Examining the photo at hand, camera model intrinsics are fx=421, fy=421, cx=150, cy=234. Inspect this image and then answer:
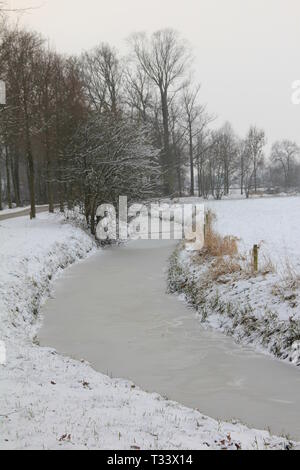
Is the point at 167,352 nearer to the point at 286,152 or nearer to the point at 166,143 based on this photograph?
the point at 166,143

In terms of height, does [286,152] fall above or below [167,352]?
above

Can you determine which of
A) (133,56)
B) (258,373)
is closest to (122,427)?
(258,373)

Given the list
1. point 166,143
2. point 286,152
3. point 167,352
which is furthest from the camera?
point 286,152

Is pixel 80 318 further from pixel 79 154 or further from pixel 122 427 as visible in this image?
pixel 79 154

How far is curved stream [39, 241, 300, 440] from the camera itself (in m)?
5.84

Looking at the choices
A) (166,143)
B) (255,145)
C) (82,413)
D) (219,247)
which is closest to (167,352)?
(82,413)

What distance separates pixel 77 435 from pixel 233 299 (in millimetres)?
5911

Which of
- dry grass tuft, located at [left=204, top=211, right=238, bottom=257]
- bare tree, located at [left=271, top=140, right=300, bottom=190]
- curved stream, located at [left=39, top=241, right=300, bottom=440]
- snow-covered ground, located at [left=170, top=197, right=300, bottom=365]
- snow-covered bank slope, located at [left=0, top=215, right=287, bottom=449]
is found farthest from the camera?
bare tree, located at [left=271, top=140, right=300, bottom=190]

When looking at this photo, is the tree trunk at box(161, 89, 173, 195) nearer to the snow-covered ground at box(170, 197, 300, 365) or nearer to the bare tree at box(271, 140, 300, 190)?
the snow-covered ground at box(170, 197, 300, 365)

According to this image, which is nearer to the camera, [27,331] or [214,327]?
[27,331]

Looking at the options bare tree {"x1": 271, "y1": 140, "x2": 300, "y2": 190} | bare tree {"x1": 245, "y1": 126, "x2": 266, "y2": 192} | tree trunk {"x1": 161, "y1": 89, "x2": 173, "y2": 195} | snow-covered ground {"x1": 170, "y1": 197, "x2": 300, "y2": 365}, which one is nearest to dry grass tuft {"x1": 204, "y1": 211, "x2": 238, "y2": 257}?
snow-covered ground {"x1": 170, "y1": 197, "x2": 300, "y2": 365}

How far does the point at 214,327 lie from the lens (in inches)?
362

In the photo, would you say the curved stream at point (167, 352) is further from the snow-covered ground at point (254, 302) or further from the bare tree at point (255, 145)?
the bare tree at point (255, 145)

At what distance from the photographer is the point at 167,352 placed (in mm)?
7805
